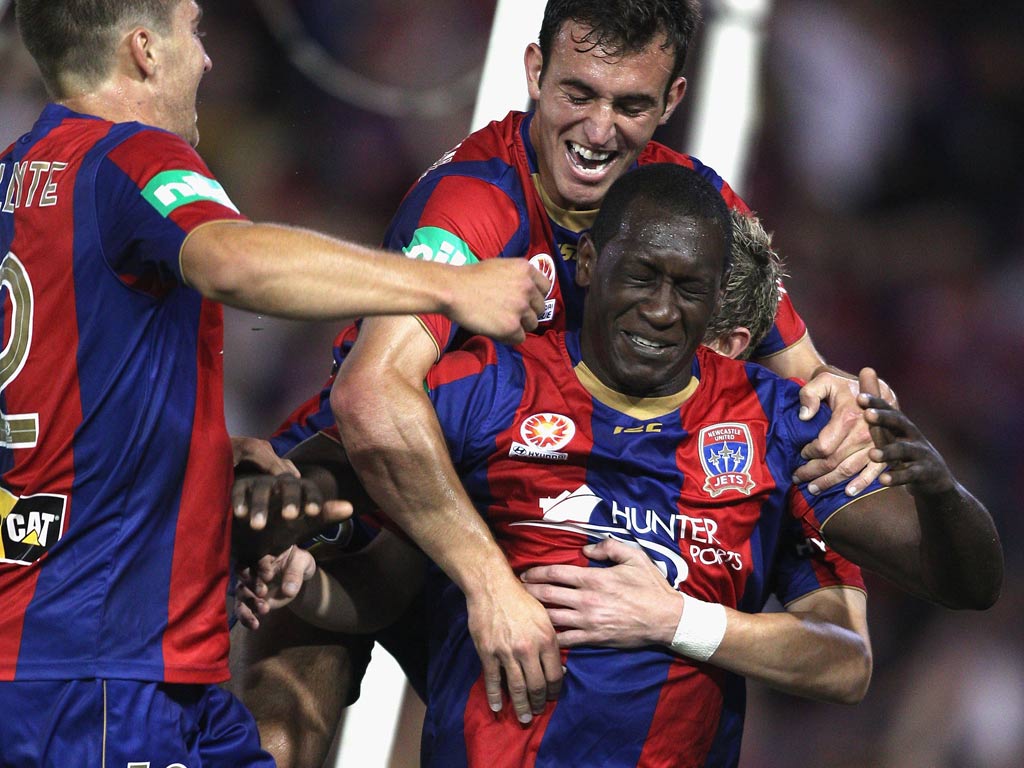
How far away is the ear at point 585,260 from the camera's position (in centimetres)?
301

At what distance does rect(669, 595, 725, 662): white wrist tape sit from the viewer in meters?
2.78

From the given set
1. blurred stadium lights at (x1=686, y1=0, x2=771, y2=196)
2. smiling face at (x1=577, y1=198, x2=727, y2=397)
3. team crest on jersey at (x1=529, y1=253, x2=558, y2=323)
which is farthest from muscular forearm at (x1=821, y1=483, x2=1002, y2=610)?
blurred stadium lights at (x1=686, y1=0, x2=771, y2=196)

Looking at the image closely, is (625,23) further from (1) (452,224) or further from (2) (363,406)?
(2) (363,406)

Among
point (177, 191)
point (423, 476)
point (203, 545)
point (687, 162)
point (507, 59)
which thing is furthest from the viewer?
point (507, 59)

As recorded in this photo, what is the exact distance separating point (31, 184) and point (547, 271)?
4.08 ft

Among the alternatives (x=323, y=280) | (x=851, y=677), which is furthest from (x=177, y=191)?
(x=851, y=677)

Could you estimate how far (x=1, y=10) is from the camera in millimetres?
4703

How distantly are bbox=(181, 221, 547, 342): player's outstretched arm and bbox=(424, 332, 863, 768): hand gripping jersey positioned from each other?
2.40ft

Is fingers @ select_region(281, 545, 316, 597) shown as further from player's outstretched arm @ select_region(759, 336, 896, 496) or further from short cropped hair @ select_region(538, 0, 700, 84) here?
short cropped hair @ select_region(538, 0, 700, 84)

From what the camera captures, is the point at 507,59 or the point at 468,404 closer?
the point at 468,404

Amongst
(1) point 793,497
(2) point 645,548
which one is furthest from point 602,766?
(1) point 793,497

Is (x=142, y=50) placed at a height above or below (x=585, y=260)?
above

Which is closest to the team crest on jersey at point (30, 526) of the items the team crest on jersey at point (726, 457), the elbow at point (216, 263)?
the elbow at point (216, 263)

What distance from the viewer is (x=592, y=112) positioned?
3219 millimetres
